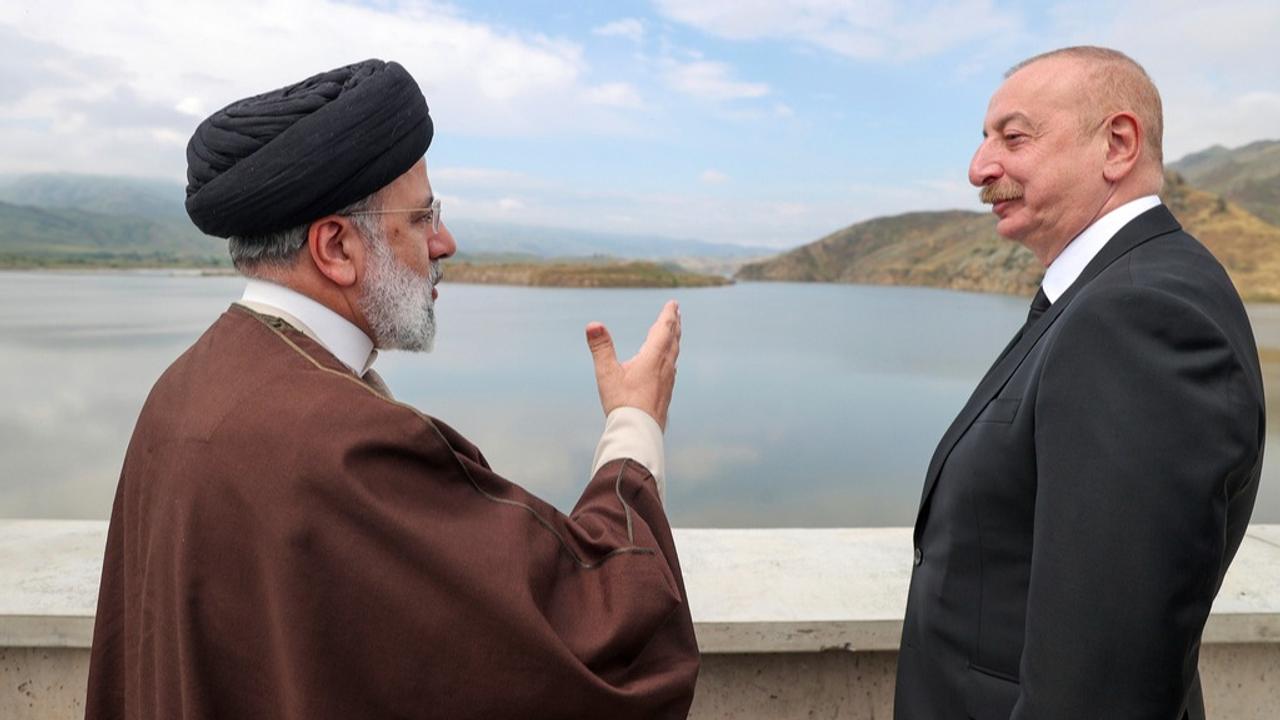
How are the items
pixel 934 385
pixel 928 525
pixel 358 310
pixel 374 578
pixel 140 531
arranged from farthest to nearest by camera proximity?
pixel 934 385, pixel 928 525, pixel 358 310, pixel 140 531, pixel 374 578

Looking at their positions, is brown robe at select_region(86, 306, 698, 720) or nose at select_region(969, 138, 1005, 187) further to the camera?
nose at select_region(969, 138, 1005, 187)

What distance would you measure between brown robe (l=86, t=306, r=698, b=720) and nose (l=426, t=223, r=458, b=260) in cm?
35

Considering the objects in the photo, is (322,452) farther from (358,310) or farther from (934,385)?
(934,385)

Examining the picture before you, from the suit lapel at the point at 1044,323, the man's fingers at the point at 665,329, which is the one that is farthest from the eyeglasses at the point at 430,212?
the suit lapel at the point at 1044,323

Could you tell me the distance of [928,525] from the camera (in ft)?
6.15

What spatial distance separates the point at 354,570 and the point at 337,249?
64 cm

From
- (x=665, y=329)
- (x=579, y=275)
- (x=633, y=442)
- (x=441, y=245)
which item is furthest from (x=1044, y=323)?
(x=579, y=275)

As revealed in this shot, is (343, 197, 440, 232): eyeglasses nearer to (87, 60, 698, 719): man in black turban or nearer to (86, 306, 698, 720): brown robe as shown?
(87, 60, 698, 719): man in black turban

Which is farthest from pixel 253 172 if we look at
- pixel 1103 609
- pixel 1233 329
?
pixel 1233 329

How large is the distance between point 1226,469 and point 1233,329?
0.30 meters

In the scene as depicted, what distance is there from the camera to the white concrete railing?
2318mm

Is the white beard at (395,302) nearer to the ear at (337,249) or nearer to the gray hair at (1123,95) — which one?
the ear at (337,249)

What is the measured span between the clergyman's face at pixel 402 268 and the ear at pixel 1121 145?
4.74ft

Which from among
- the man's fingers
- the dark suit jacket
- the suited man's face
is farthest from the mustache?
the man's fingers
